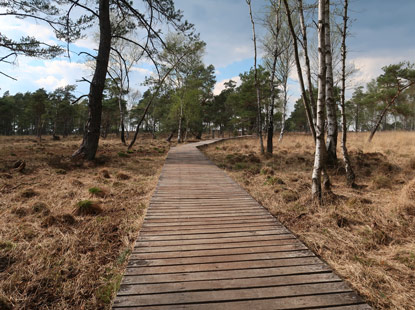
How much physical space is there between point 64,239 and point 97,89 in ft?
23.8

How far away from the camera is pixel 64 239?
9.30ft

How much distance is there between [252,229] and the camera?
3.16 meters

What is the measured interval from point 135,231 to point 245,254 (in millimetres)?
1717

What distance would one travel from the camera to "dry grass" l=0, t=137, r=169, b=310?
6.39 ft

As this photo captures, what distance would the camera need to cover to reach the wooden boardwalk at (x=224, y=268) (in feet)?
5.83

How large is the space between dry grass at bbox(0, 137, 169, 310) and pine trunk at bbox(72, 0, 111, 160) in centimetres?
293

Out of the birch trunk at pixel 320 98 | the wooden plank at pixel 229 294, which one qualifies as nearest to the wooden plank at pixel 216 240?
the wooden plank at pixel 229 294

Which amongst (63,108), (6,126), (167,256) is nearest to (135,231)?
(167,256)

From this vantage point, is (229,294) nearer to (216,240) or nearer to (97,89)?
(216,240)

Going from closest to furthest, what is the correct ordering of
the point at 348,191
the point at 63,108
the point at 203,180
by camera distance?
the point at 348,191 < the point at 203,180 < the point at 63,108

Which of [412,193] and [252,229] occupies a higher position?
[412,193]

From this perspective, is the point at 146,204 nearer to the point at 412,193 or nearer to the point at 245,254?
the point at 245,254

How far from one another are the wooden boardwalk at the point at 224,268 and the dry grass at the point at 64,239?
32cm

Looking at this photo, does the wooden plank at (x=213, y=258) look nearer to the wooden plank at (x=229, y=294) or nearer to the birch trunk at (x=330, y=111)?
the wooden plank at (x=229, y=294)
